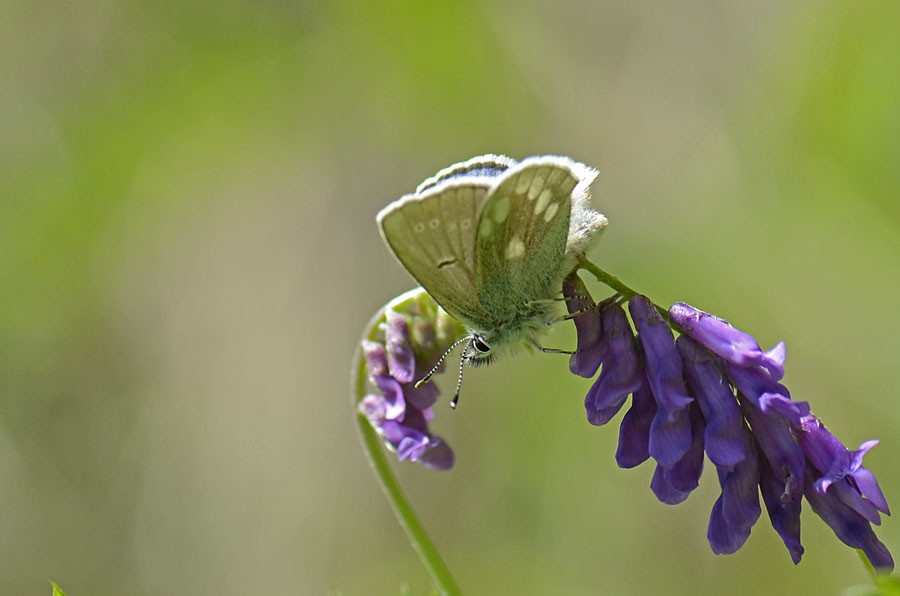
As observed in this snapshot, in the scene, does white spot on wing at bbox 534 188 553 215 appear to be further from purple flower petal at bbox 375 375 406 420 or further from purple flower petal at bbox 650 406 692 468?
purple flower petal at bbox 375 375 406 420

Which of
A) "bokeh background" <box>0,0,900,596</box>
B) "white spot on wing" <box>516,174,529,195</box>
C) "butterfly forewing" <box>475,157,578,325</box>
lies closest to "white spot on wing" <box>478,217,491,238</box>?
"butterfly forewing" <box>475,157,578,325</box>

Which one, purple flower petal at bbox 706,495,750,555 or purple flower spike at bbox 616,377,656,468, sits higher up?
purple flower spike at bbox 616,377,656,468

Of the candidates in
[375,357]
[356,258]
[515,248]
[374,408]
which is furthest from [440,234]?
[356,258]

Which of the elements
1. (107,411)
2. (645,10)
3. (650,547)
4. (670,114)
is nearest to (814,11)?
(670,114)

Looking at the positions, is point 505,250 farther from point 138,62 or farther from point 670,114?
point 138,62

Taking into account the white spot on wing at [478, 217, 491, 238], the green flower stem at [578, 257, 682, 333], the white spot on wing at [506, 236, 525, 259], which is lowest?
the green flower stem at [578, 257, 682, 333]

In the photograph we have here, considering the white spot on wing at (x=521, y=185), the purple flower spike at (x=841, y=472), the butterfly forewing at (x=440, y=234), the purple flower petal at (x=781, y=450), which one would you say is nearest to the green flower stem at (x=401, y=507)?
the butterfly forewing at (x=440, y=234)

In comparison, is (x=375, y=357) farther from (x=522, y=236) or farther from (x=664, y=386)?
(x=664, y=386)
